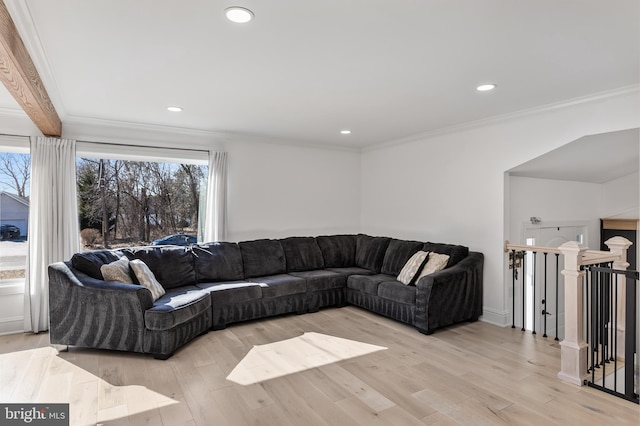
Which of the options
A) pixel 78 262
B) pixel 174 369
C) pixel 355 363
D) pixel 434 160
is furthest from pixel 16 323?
pixel 434 160

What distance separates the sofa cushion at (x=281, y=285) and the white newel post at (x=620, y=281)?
3.30m

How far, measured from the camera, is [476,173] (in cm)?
454

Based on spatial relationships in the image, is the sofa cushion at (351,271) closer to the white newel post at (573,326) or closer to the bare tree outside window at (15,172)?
the white newel post at (573,326)

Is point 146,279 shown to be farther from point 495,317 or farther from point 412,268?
point 495,317

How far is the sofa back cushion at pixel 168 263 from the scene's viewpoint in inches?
167

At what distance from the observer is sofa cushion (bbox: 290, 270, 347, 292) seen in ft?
15.8

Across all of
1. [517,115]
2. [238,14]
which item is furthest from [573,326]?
[238,14]

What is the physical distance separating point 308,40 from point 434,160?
3.29 meters

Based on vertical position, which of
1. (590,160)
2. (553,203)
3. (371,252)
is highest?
(590,160)

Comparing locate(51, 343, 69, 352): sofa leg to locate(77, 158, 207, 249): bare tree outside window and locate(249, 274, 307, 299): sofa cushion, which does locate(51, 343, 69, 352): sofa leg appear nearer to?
locate(77, 158, 207, 249): bare tree outside window

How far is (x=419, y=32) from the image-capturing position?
7.22 ft

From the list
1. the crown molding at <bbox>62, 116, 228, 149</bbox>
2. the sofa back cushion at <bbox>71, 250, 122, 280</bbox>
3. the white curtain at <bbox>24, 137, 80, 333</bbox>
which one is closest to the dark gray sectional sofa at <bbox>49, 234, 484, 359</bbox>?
the sofa back cushion at <bbox>71, 250, 122, 280</bbox>

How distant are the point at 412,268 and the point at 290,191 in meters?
2.37

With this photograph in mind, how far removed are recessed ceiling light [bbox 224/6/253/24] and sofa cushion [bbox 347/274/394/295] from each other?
3.44 m
